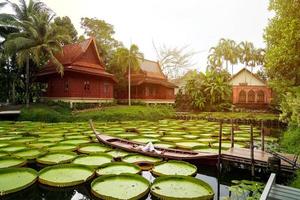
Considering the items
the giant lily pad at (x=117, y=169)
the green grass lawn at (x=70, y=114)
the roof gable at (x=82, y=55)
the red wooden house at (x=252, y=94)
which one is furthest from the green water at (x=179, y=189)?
the red wooden house at (x=252, y=94)

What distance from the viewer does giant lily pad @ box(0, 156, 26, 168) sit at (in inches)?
271

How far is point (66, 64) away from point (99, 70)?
3.52 meters

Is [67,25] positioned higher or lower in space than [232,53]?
higher

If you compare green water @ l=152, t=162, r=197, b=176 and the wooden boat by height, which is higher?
the wooden boat

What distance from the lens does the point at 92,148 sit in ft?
29.8

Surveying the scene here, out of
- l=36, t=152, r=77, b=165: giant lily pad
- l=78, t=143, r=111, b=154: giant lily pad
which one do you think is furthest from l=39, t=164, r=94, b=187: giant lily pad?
l=78, t=143, r=111, b=154: giant lily pad

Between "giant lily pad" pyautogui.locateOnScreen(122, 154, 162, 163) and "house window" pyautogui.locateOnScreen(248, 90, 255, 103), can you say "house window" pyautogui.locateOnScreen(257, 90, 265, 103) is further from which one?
"giant lily pad" pyautogui.locateOnScreen(122, 154, 162, 163)

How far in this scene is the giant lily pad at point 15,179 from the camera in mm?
5277

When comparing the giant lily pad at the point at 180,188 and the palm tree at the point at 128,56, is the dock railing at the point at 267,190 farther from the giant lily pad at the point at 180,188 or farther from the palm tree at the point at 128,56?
the palm tree at the point at 128,56

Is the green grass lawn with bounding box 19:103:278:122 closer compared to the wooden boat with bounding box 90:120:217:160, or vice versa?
the wooden boat with bounding box 90:120:217:160

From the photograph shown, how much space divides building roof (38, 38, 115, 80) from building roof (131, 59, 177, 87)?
5438 mm

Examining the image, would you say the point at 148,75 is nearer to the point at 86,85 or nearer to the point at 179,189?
the point at 86,85

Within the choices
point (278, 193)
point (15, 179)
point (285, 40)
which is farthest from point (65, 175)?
point (285, 40)

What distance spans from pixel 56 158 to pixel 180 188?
4.31 m
